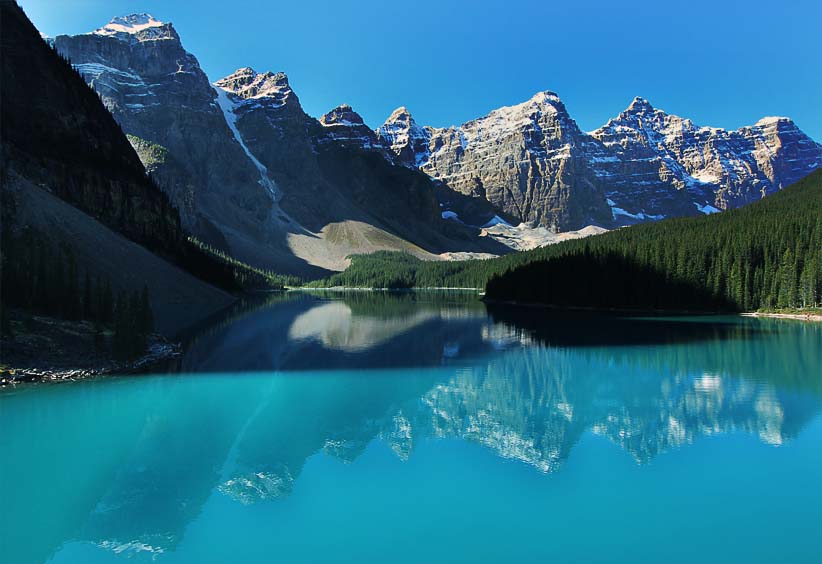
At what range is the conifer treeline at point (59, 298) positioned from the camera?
32.7 metres

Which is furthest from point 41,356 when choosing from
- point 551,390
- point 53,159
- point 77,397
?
point 53,159

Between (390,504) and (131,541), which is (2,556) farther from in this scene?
(390,504)

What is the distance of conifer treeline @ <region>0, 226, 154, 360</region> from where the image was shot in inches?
1286

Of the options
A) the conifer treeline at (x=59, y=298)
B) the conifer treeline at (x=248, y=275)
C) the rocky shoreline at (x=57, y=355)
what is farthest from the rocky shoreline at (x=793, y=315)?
the conifer treeline at (x=248, y=275)

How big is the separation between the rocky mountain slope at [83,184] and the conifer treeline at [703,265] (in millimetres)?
56725

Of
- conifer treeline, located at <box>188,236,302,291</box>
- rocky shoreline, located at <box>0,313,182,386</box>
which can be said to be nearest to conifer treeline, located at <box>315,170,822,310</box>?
rocky shoreline, located at <box>0,313,182,386</box>

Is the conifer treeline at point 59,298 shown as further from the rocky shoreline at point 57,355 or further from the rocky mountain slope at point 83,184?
the rocky mountain slope at point 83,184

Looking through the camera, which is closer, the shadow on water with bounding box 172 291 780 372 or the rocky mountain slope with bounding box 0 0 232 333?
the shadow on water with bounding box 172 291 780 372

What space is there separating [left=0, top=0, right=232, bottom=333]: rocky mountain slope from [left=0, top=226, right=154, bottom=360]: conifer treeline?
12473 mm

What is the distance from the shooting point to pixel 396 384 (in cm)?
2961

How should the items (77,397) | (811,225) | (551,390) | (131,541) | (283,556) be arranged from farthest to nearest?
1. (811,225)
2. (551,390)
3. (77,397)
4. (131,541)
5. (283,556)

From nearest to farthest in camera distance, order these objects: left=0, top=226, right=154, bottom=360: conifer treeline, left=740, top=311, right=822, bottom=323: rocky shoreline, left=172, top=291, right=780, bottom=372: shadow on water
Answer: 1. left=0, top=226, right=154, bottom=360: conifer treeline
2. left=172, top=291, right=780, bottom=372: shadow on water
3. left=740, top=311, right=822, bottom=323: rocky shoreline

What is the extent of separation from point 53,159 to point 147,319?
55832 millimetres

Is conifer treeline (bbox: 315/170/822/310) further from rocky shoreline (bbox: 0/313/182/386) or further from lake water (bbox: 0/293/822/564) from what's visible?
A: rocky shoreline (bbox: 0/313/182/386)
